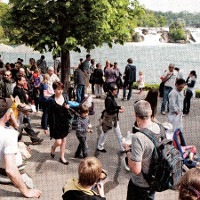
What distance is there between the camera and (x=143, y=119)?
13.9 feet

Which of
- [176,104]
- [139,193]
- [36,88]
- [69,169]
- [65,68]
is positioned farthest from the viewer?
[65,68]

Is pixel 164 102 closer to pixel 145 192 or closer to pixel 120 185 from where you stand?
pixel 120 185

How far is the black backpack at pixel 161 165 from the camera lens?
407 cm

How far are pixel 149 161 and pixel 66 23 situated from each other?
34.6 ft

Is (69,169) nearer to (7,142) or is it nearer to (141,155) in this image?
(7,142)

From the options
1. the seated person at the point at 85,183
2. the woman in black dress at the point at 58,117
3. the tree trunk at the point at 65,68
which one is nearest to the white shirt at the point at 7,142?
the seated person at the point at 85,183

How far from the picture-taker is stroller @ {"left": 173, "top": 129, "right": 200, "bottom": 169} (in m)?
6.47

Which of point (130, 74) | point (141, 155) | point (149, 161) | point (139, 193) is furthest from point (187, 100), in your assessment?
point (141, 155)

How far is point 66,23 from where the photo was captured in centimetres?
1395

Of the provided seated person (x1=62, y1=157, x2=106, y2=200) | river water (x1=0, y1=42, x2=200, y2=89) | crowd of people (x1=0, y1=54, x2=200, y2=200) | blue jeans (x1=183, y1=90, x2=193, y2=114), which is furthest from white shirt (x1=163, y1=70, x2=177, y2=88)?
river water (x1=0, y1=42, x2=200, y2=89)

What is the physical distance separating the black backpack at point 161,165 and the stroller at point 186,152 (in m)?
2.31

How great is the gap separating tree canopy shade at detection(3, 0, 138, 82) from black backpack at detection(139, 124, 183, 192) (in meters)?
9.50

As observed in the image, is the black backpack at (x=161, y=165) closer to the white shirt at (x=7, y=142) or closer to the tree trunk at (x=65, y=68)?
the white shirt at (x=7, y=142)

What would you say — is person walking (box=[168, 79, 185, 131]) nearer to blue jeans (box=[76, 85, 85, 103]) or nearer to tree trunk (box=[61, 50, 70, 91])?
blue jeans (box=[76, 85, 85, 103])
